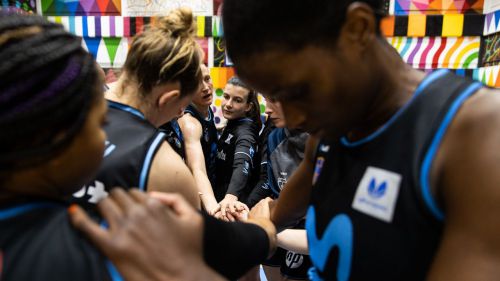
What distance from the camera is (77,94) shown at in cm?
56

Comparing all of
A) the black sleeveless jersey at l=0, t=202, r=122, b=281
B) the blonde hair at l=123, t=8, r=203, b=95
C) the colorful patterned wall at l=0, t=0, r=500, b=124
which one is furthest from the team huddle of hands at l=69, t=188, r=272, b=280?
the colorful patterned wall at l=0, t=0, r=500, b=124

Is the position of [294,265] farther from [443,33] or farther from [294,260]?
[443,33]

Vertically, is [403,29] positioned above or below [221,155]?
above

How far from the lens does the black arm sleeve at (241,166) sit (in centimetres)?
236

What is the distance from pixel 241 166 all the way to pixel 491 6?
128 inches

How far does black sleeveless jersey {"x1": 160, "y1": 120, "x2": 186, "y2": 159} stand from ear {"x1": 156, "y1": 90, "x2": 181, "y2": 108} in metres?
1.03

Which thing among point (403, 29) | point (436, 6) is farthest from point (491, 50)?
point (403, 29)

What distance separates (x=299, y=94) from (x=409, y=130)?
0.20 meters

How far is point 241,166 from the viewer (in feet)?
7.95

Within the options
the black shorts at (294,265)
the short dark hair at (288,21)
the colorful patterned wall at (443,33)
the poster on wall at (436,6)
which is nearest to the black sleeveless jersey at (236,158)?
the black shorts at (294,265)

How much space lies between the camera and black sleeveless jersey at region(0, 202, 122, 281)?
50 cm

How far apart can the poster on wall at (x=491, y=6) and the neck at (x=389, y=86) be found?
384 cm

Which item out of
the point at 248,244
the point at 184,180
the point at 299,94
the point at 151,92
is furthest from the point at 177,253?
the point at 151,92

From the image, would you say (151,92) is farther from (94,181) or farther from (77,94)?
(77,94)
